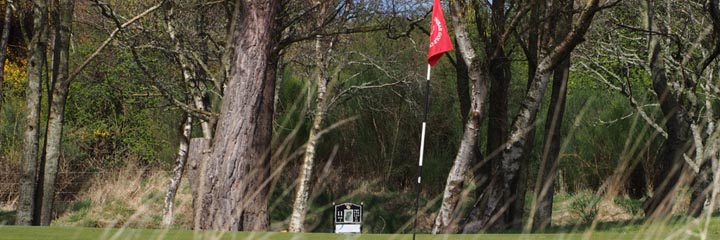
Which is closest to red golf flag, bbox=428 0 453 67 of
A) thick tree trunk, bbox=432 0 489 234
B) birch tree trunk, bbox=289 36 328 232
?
thick tree trunk, bbox=432 0 489 234

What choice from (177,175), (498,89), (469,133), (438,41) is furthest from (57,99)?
(498,89)

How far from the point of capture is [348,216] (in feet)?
64.6

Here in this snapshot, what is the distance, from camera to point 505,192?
1900 centimetres

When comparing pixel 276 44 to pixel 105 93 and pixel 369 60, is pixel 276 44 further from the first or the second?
pixel 105 93

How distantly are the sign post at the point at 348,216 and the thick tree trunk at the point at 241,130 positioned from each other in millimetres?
2324

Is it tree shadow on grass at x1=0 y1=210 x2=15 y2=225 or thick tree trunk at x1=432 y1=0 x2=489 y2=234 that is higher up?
thick tree trunk at x1=432 y1=0 x2=489 y2=234

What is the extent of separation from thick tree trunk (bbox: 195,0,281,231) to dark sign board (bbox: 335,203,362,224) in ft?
8.30

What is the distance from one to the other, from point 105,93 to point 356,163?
22.6 ft

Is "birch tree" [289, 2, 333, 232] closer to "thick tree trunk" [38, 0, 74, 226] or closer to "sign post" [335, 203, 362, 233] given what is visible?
"sign post" [335, 203, 362, 233]

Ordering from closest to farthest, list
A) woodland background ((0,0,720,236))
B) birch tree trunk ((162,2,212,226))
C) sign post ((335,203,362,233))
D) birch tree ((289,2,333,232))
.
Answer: sign post ((335,203,362,233)), woodland background ((0,0,720,236)), birch tree trunk ((162,2,212,226)), birch tree ((289,2,333,232))

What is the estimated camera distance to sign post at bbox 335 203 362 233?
19.4 m

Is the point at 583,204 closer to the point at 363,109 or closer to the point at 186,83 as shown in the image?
→ the point at 186,83

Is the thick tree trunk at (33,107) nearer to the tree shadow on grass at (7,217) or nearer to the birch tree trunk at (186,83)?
the birch tree trunk at (186,83)

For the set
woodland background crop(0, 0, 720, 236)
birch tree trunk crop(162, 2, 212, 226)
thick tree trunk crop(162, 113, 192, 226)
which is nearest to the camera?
woodland background crop(0, 0, 720, 236)
